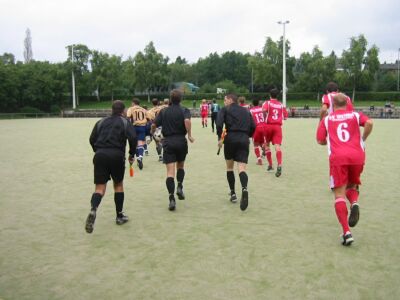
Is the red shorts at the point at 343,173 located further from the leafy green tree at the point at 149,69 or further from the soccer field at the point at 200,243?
the leafy green tree at the point at 149,69

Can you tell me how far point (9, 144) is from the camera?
19.3 m

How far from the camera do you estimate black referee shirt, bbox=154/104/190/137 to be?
7363 millimetres

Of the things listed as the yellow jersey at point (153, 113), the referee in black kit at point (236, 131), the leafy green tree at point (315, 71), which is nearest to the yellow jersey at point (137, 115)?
the yellow jersey at point (153, 113)

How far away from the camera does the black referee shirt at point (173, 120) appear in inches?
290

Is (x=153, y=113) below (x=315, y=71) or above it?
below

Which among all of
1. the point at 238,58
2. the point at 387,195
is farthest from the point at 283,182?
the point at 238,58

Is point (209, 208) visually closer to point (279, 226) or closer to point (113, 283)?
point (279, 226)

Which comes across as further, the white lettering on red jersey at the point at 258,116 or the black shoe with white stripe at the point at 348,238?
the white lettering on red jersey at the point at 258,116

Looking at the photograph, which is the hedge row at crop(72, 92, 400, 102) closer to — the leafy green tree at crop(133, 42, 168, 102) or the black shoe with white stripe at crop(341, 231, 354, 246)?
the leafy green tree at crop(133, 42, 168, 102)

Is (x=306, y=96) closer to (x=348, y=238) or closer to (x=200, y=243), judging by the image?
(x=348, y=238)

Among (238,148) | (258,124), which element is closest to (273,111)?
(258,124)

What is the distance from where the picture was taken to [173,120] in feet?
24.1

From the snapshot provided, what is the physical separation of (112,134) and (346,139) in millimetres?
3232

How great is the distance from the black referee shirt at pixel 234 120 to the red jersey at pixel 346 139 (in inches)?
83.6
